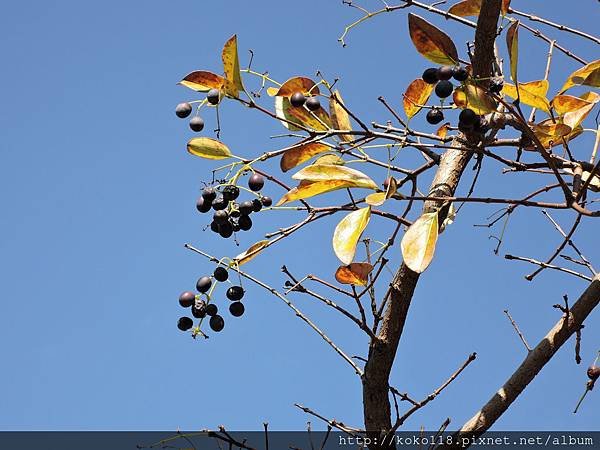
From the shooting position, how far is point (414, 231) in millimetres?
1156

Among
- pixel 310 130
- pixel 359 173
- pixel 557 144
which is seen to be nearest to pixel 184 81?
pixel 310 130

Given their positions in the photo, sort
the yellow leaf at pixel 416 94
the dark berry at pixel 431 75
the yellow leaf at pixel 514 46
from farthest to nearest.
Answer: the yellow leaf at pixel 416 94 < the dark berry at pixel 431 75 < the yellow leaf at pixel 514 46

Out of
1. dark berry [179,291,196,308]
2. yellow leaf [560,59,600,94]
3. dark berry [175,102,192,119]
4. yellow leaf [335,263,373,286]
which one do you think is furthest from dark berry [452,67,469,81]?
dark berry [179,291,196,308]

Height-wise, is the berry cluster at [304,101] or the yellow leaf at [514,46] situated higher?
the berry cluster at [304,101]

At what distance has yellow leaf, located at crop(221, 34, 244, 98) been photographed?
129 centimetres

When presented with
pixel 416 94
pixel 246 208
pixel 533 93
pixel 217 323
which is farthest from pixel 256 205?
pixel 533 93

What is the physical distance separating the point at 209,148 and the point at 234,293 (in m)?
0.26

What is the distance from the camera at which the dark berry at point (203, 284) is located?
4.56 ft

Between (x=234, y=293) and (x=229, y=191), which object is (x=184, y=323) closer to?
(x=234, y=293)

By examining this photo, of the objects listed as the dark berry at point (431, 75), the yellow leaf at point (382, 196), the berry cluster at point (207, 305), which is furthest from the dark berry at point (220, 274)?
the dark berry at point (431, 75)

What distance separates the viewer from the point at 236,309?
142 cm

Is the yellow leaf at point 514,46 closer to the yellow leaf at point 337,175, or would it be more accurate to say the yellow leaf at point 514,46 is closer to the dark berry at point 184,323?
the yellow leaf at point 337,175

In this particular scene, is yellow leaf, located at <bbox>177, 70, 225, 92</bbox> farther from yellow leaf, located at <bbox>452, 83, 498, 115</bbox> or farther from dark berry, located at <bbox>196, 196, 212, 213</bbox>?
yellow leaf, located at <bbox>452, 83, 498, 115</bbox>

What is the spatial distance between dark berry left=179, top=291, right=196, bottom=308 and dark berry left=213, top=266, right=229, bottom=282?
64mm
